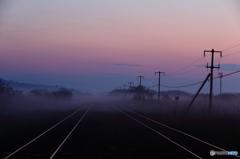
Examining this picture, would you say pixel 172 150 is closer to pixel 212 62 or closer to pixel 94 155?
pixel 94 155

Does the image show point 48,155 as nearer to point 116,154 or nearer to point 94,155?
point 94,155

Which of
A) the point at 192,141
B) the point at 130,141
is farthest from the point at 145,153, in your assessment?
the point at 192,141

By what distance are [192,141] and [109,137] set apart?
474 centimetres

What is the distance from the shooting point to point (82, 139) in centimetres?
1881

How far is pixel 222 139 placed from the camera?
1995 centimetres

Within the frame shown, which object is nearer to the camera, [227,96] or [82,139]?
[82,139]

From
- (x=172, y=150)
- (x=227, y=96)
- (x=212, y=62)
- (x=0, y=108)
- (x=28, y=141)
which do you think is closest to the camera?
Answer: (x=172, y=150)

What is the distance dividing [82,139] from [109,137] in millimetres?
1772

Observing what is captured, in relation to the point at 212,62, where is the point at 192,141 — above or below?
below

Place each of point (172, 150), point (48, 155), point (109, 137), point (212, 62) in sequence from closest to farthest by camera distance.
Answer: point (48, 155) → point (172, 150) → point (109, 137) → point (212, 62)

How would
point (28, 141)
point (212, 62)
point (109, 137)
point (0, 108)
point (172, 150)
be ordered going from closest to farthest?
1. point (172, 150)
2. point (28, 141)
3. point (109, 137)
4. point (212, 62)
5. point (0, 108)

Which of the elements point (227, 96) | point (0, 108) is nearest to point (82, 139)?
point (0, 108)

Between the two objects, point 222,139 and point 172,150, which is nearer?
point 172,150

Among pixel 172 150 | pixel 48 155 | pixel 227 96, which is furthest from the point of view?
pixel 227 96
